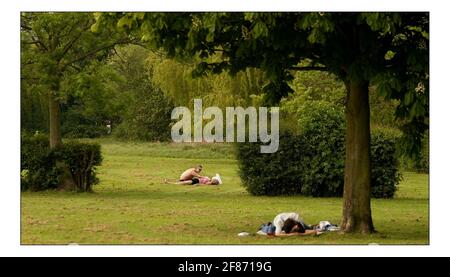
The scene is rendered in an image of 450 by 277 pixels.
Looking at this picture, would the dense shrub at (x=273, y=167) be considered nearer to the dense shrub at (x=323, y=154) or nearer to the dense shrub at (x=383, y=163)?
the dense shrub at (x=323, y=154)

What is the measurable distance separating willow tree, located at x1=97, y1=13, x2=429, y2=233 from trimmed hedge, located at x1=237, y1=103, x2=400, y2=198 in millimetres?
8358

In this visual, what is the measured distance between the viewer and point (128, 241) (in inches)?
620

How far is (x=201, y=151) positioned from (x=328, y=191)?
60.1 feet

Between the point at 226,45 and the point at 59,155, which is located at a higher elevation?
the point at 226,45

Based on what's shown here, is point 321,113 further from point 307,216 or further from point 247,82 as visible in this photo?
point 247,82

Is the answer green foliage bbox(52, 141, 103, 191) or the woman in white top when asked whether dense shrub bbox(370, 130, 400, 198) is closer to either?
green foliage bbox(52, 141, 103, 191)

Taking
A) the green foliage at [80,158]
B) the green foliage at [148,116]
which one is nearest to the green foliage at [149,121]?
the green foliage at [148,116]

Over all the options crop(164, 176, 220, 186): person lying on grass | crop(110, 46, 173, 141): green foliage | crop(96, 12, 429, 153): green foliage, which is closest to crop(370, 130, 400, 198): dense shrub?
crop(164, 176, 220, 186): person lying on grass

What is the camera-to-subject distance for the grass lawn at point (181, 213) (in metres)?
16.1

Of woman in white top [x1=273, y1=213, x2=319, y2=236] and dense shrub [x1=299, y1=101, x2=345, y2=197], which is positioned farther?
dense shrub [x1=299, y1=101, x2=345, y2=197]

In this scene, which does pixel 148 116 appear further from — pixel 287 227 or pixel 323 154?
pixel 287 227

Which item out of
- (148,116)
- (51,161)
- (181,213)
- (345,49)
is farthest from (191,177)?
(148,116)

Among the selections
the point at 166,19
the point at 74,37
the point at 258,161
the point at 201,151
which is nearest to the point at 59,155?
the point at 74,37

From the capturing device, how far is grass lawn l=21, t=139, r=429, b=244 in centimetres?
1609
